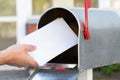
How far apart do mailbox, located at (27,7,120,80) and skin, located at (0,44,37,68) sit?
26cm

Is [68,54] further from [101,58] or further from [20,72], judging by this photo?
[20,72]

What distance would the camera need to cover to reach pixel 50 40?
288 cm

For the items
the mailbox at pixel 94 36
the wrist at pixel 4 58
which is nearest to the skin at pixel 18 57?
the wrist at pixel 4 58

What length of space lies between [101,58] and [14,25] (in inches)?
242

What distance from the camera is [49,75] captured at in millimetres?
2945

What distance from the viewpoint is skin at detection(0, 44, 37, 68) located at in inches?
105

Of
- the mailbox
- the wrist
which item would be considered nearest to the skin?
the wrist

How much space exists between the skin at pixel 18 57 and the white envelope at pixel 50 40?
40 millimetres

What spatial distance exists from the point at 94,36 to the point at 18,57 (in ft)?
1.56

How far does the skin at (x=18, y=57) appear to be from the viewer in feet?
8.73

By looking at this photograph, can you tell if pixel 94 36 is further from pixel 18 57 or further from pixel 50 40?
pixel 18 57

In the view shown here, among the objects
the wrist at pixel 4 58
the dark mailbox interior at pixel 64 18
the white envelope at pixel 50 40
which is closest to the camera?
the wrist at pixel 4 58

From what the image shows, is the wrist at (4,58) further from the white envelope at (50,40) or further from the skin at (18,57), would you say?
the white envelope at (50,40)

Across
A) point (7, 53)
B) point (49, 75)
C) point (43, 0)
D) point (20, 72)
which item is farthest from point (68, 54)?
point (43, 0)
